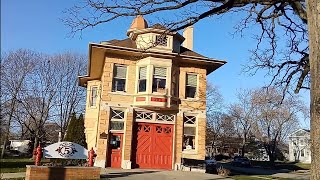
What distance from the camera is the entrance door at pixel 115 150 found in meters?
21.8

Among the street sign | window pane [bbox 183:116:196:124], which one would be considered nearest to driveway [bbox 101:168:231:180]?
the street sign

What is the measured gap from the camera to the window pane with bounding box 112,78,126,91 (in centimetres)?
2281

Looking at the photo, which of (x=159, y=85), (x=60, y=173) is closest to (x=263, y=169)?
(x=159, y=85)

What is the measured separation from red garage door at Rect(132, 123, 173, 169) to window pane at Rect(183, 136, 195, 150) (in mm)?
1048

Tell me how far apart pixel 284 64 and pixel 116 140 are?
37.9ft

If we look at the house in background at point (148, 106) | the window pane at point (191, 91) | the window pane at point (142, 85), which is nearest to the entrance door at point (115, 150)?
Answer: the house in background at point (148, 106)

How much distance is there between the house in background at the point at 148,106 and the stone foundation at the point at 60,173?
23.0ft

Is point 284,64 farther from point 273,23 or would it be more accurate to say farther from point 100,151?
point 100,151

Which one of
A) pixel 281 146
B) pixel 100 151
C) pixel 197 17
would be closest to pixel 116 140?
pixel 100 151

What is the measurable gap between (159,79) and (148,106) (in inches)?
79.8

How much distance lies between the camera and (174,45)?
24188 millimetres

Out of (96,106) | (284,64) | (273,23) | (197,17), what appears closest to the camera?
(197,17)

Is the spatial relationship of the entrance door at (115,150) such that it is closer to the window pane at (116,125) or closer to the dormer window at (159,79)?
the window pane at (116,125)

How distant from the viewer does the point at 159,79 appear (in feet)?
75.6
